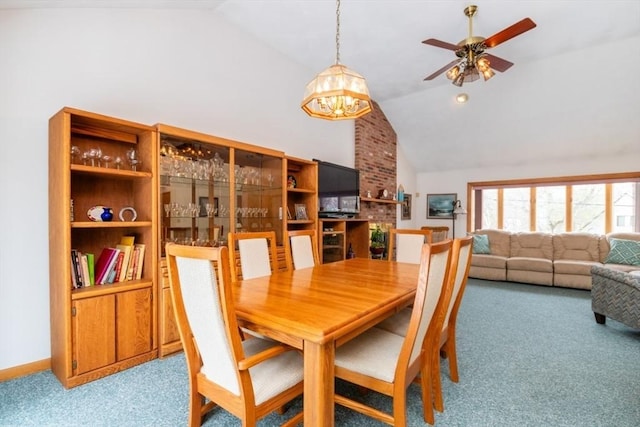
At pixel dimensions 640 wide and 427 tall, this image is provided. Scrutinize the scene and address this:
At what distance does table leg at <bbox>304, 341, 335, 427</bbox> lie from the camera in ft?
4.05

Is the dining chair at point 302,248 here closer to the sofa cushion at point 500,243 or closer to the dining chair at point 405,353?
the dining chair at point 405,353

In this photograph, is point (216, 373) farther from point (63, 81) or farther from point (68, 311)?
point (63, 81)

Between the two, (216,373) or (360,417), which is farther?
(360,417)

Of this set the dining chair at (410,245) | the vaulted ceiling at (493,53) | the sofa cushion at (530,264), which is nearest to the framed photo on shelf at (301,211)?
the dining chair at (410,245)

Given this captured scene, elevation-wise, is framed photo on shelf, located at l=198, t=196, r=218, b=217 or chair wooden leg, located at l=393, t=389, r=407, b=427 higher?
framed photo on shelf, located at l=198, t=196, r=218, b=217

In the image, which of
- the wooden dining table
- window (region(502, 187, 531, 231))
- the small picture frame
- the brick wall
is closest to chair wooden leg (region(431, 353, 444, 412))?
the wooden dining table

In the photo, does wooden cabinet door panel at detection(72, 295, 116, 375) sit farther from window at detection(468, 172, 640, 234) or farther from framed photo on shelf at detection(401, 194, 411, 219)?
window at detection(468, 172, 640, 234)

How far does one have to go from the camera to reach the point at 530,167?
6.30 metres

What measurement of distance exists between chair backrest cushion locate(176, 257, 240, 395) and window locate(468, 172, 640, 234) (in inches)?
269

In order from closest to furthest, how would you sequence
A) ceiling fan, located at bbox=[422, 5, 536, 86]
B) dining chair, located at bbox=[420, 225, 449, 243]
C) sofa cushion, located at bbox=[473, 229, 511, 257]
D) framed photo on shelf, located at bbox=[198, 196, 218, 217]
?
ceiling fan, located at bbox=[422, 5, 536, 86]
framed photo on shelf, located at bbox=[198, 196, 218, 217]
sofa cushion, located at bbox=[473, 229, 511, 257]
dining chair, located at bbox=[420, 225, 449, 243]

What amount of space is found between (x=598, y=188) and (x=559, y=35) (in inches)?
161

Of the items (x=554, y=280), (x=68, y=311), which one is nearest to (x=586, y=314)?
(x=554, y=280)

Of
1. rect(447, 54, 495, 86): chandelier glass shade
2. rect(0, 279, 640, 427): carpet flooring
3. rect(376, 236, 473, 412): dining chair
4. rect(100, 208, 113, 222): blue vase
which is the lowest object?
rect(0, 279, 640, 427): carpet flooring

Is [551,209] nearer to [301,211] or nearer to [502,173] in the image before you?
[502,173]
